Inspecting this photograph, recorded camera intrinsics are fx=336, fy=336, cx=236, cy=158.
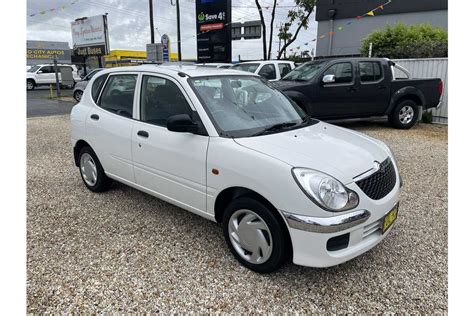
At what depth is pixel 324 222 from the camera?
239 cm

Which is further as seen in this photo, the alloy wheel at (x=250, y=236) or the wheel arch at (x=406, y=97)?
the wheel arch at (x=406, y=97)

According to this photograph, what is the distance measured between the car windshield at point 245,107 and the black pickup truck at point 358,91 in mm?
4248

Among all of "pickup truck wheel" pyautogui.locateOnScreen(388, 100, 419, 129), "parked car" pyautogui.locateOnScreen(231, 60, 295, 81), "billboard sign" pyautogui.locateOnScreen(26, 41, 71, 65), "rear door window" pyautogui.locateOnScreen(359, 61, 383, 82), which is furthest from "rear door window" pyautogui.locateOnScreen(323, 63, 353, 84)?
"billboard sign" pyautogui.locateOnScreen(26, 41, 71, 65)

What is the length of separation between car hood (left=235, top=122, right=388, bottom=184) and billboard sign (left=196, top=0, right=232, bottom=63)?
1467 centimetres

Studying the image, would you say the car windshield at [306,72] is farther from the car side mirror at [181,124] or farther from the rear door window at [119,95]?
the car side mirror at [181,124]

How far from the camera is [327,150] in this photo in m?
2.83

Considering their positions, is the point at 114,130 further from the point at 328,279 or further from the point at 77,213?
the point at 328,279

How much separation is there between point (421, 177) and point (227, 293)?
406 centimetres

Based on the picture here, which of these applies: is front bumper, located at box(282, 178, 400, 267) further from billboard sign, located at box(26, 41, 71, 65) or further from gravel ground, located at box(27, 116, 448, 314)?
billboard sign, located at box(26, 41, 71, 65)

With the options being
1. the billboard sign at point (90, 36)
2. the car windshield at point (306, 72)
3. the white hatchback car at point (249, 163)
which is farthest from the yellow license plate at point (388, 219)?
the billboard sign at point (90, 36)

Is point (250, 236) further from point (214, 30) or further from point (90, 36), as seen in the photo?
point (90, 36)

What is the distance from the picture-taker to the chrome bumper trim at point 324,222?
2.39 meters

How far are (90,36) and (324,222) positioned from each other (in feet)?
88.1

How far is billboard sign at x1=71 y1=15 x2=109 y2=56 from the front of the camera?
932 inches
